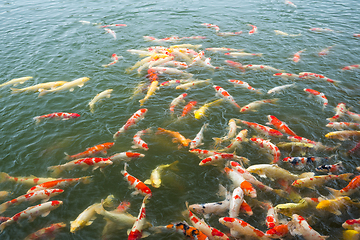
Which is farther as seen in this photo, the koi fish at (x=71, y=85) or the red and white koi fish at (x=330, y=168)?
the koi fish at (x=71, y=85)

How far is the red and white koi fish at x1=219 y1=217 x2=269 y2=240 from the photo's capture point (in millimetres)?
4699

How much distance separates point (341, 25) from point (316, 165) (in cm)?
1370

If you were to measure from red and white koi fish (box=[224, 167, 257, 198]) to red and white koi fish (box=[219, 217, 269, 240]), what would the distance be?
84 centimetres

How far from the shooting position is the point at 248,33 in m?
14.5

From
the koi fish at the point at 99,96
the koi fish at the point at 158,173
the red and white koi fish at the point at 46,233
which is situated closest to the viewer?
the red and white koi fish at the point at 46,233

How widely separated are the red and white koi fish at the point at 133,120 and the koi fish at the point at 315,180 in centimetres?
519

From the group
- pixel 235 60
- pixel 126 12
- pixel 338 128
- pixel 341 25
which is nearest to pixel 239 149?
pixel 338 128

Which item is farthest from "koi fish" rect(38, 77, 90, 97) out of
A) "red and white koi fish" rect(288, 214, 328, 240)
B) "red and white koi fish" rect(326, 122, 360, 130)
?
"red and white koi fish" rect(326, 122, 360, 130)

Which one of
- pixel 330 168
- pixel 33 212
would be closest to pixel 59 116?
pixel 33 212

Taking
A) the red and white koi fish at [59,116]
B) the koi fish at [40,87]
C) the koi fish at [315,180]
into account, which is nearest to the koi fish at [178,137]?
the koi fish at [315,180]

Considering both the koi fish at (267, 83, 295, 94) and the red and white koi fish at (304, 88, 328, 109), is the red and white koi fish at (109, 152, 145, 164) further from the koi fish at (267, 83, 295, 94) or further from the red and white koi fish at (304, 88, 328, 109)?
the red and white koi fish at (304, 88, 328, 109)

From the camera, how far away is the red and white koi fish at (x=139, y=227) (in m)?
4.86

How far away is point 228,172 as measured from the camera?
607 cm

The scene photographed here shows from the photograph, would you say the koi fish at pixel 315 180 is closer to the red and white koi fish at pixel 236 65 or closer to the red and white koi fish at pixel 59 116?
the red and white koi fish at pixel 236 65
